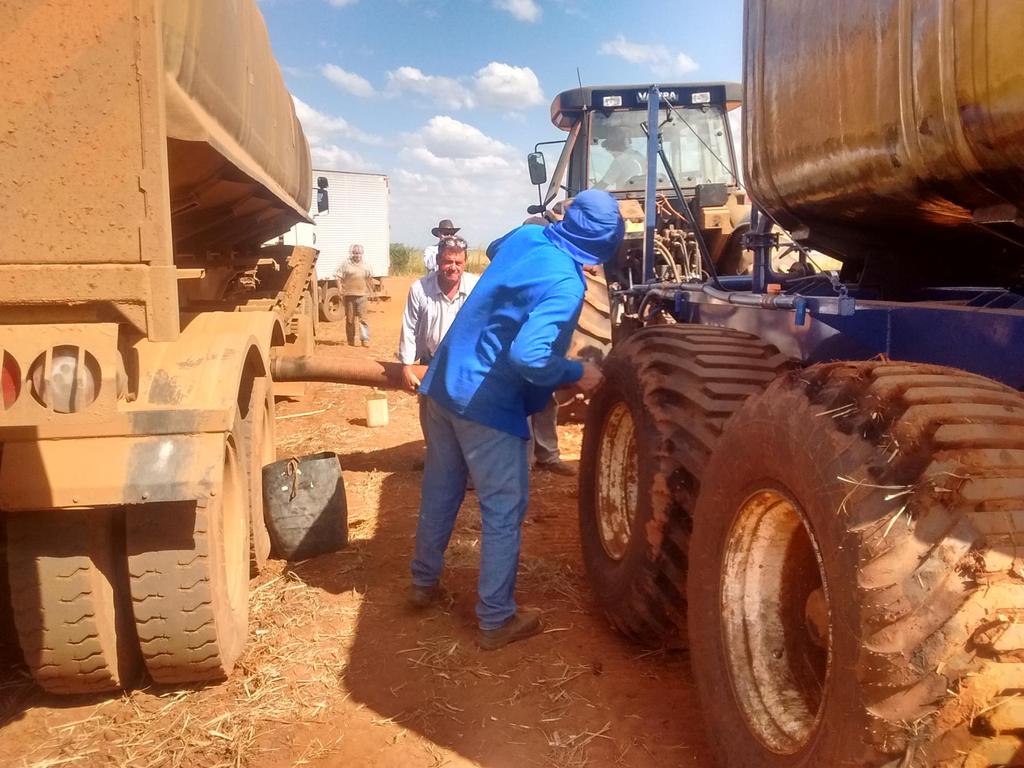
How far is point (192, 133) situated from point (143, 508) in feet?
4.57

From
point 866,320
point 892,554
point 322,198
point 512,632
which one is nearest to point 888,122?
point 866,320

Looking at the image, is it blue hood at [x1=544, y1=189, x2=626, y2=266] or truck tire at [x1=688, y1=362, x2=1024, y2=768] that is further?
blue hood at [x1=544, y1=189, x2=626, y2=266]

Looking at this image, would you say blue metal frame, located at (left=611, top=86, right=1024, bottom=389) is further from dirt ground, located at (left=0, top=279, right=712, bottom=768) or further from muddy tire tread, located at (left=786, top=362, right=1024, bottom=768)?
dirt ground, located at (left=0, top=279, right=712, bottom=768)

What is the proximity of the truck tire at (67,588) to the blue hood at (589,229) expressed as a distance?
2.13 meters

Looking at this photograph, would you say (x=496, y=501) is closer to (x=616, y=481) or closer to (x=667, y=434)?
(x=616, y=481)

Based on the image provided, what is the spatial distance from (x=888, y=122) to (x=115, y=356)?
7.57 ft

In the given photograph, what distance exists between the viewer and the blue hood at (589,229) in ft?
11.9

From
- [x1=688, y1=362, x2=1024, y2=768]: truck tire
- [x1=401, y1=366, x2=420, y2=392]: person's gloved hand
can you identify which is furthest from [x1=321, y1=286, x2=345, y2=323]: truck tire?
[x1=688, y1=362, x2=1024, y2=768]: truck tire

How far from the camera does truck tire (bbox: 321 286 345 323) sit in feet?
64.5

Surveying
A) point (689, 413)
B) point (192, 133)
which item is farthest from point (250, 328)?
point (689, 413)

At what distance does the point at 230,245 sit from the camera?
661cm

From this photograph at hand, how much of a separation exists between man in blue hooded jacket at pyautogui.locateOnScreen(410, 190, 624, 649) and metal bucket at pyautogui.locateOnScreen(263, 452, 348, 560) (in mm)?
1157

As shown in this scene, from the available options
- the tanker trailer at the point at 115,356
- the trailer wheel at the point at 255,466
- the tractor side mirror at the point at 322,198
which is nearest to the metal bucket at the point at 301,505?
the trailer wheel at the point at 255,466

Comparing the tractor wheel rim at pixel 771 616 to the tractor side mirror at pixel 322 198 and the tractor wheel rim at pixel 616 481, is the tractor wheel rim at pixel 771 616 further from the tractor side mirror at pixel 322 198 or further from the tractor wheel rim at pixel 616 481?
the tractor side mirror at pixel 322 198
